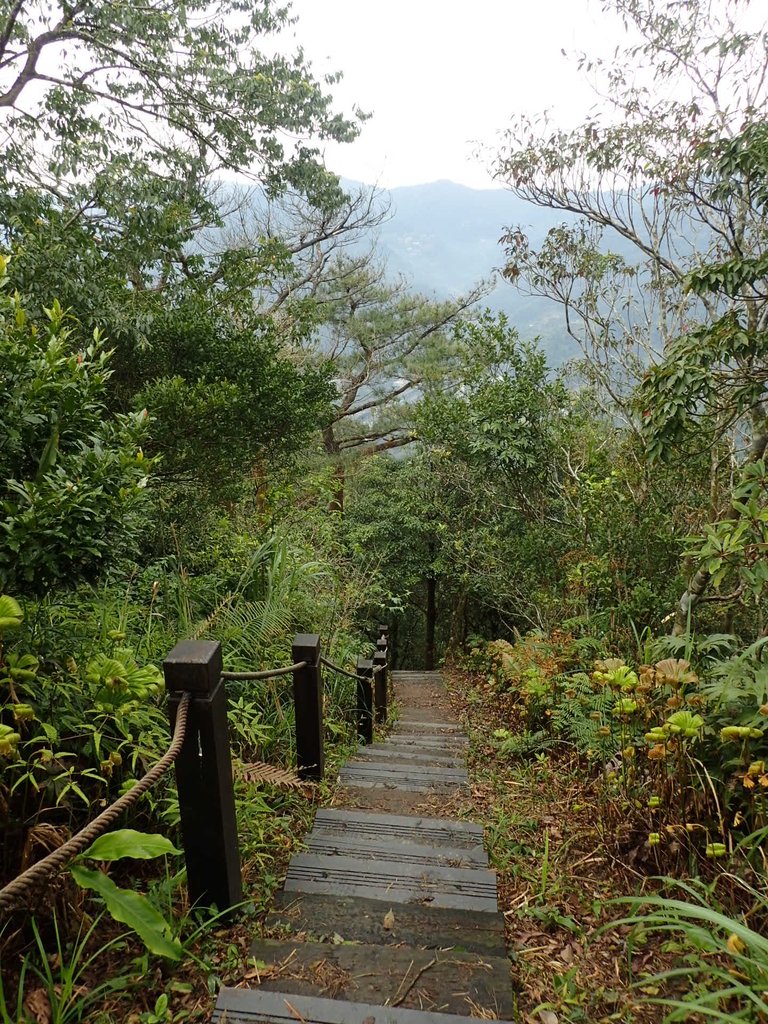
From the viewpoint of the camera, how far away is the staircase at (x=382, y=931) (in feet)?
5.37

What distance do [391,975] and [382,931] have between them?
253 millimetres

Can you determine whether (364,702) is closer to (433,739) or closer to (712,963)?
(433,739)

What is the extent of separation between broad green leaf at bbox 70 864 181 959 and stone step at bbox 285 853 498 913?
804 mm

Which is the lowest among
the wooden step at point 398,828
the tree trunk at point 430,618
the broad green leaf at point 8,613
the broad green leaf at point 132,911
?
the tree trunk at point 430,618

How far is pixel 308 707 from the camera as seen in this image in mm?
3104

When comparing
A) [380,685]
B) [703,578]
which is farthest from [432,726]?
[703,578]

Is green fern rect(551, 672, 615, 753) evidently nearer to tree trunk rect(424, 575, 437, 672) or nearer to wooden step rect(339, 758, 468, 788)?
wooden step rect(339, 758, 468, 788)

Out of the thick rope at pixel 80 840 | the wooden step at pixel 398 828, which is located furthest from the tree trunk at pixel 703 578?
the thick rope at pixel 80 840

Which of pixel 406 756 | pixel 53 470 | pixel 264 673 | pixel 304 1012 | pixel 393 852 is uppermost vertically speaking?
pixel 53 470

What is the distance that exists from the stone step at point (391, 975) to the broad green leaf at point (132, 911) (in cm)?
40

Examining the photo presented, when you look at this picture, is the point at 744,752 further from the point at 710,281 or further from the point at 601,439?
the point at 601,439

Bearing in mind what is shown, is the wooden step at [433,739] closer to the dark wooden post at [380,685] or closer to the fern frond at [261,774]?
the dark wooden post at [380,685]

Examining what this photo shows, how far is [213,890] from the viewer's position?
1992 mm

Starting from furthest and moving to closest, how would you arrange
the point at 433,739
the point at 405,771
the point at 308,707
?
the point at 433,739, the point at 405,771, the point at 308,707
